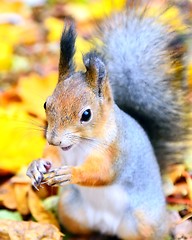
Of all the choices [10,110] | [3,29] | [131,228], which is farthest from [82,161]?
[3,29]

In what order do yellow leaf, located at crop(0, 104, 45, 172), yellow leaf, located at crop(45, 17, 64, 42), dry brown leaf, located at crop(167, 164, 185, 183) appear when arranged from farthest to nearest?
yellow leaf, located at crop(45, 17, 64, 42), yellow leaf, located at crop(0, 104, 45, 172), dry brown leaf, located at crop(167, 164, 185, 183)

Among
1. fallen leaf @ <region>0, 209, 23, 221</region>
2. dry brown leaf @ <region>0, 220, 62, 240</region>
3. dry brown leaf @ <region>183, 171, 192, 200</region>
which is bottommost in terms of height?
fallen leaf @ <region>0, 209, 23, 221</region>

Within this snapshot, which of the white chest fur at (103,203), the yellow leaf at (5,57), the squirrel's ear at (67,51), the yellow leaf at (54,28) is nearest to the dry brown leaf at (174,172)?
the white chest fur at (103,203)

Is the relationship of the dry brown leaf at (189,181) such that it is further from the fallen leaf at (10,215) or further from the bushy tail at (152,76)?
the fallen leaf at (10,215)

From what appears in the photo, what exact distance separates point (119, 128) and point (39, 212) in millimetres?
423

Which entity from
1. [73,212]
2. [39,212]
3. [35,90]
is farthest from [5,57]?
[73,212]

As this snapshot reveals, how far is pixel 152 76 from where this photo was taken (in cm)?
207

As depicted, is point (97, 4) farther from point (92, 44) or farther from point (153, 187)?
point (153, 187)

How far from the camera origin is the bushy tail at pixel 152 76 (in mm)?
2064

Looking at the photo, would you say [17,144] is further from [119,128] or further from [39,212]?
[119,128]

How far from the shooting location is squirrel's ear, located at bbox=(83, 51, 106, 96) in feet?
5.65

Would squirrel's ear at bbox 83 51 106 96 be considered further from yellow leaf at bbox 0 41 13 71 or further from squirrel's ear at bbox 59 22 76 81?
yellow leaf at bbox 0 41 13 71

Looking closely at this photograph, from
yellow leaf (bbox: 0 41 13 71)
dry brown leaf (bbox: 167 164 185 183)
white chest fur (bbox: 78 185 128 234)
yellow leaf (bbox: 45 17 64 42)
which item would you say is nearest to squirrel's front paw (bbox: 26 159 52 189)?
white chest fur (bbox: 78 185 128 234)

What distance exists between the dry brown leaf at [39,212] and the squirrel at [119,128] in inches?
1.9
